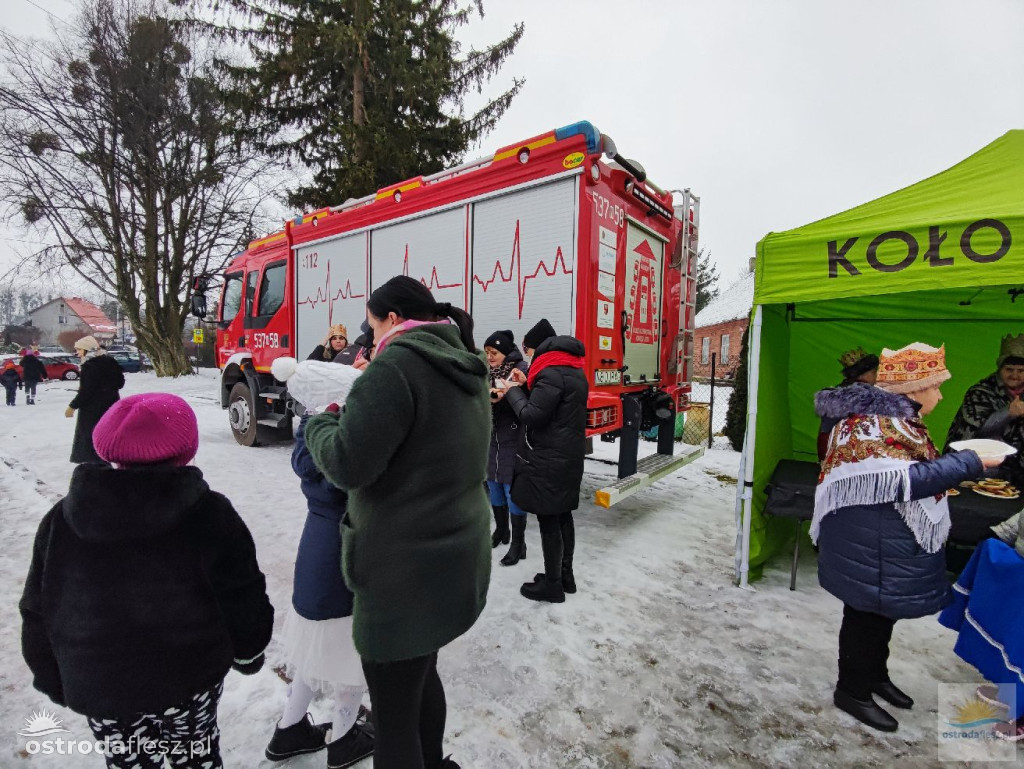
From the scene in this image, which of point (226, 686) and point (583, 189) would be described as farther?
point (583, 189)

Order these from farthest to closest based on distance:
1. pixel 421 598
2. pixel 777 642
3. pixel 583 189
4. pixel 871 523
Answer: pixel 583 189 → pixel 777 642 → pixel 871 523 → pixel 421 598

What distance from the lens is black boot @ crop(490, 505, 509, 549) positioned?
13.7 ft

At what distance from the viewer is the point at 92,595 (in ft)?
4.03

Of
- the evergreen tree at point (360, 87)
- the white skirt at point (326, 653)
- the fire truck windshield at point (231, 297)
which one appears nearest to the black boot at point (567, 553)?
the white skirt at point (326, 653)

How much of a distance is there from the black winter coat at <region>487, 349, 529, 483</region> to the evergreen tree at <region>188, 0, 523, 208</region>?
10.0m

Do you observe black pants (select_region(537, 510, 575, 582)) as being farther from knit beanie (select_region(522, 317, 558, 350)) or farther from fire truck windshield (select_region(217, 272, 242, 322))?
fire truck windshield (select_region(217, 272, 242, 322))

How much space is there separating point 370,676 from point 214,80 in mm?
18309

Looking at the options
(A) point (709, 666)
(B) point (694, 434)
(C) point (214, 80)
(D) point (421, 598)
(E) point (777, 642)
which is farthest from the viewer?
(C) point (214, 80)

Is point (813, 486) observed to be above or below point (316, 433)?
below

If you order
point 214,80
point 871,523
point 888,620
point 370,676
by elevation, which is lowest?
point 888,620

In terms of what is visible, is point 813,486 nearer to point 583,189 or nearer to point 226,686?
point 583,189

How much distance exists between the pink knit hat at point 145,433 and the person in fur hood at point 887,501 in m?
2.43

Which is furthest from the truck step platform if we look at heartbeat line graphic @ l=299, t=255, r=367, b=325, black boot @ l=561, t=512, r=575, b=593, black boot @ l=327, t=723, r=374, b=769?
heartbeat line graphic @ l=299, t=255, r=367, b=325

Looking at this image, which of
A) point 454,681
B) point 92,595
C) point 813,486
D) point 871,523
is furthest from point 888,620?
point 92,595
